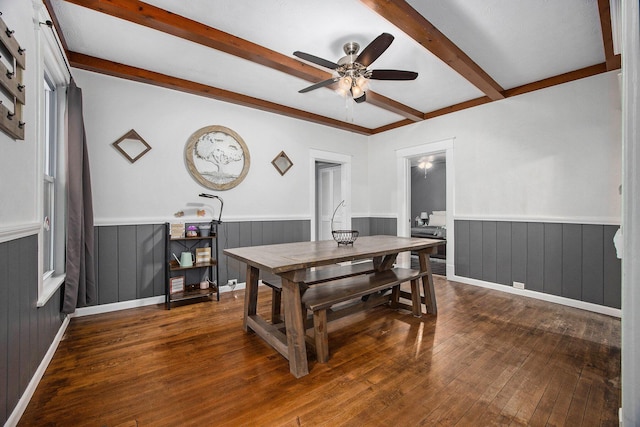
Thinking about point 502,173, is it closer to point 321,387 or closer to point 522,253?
point 522,253

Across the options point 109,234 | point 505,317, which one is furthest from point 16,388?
point 505,317

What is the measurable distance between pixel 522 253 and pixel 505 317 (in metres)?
1.12

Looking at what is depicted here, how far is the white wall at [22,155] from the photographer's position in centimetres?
135

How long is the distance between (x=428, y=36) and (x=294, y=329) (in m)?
2.44

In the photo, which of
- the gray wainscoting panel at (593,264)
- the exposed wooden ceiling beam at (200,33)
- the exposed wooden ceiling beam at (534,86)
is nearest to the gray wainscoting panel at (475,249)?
the gray wainscoting panel at (593,264)

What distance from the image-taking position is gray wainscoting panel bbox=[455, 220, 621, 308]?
2.91 meters

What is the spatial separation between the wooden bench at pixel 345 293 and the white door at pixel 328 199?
2.55 meters

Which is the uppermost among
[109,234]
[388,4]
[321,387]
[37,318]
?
[388,4]

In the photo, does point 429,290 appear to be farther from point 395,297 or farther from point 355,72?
point 355,72

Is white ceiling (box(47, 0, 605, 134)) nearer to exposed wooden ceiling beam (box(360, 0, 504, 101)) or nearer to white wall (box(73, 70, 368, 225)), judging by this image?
exposed wooden ceiling beam (box(360, 0, 504, 101))

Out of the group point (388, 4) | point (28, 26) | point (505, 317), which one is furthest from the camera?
point (505, 317)

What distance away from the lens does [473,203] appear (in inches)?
157

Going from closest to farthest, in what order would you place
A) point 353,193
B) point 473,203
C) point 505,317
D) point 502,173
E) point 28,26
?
point 28,26
point 505,317
point 502,173
point 473,203
point 353,193

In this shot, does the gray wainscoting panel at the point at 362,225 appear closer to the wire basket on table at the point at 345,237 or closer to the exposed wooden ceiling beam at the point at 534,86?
the exposed wooden ceiling beam at the point at 534,86
